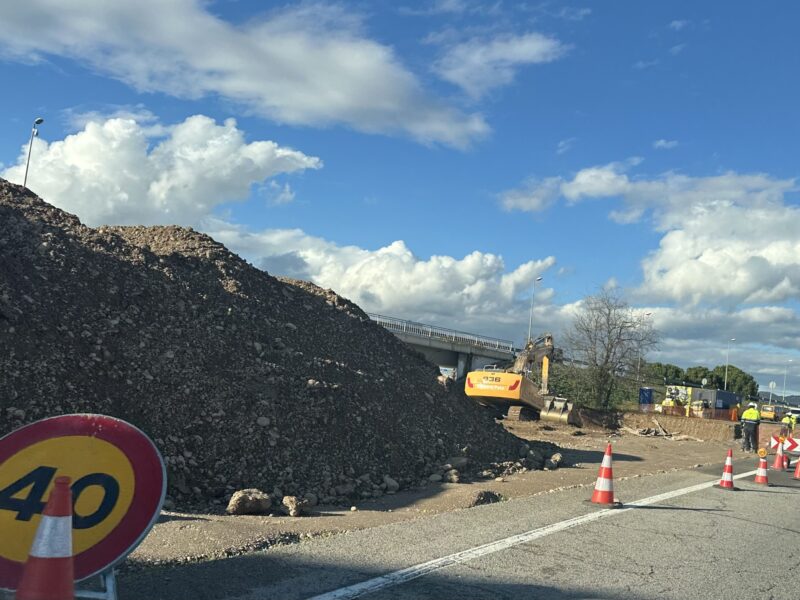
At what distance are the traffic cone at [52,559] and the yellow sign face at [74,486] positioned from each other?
0.52 m

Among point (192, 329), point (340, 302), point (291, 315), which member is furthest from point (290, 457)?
point (340, 302)

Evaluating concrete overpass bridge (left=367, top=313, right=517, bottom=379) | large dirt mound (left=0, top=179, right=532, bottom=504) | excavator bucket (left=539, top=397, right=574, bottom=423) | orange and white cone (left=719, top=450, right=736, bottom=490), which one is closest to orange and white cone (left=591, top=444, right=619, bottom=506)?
large dirt mound (left=0, top=179, right=532, bottom=504)

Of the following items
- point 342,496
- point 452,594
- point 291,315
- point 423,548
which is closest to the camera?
point 452,594

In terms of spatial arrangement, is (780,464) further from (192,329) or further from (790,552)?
(192,329)

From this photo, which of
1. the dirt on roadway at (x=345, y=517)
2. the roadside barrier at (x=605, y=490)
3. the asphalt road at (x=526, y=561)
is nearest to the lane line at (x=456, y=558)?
the asphalt road at (x=526, y=561)

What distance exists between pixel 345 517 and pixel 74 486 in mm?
4889

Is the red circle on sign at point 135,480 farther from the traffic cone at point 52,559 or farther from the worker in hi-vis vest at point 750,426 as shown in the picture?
the worker in hi-vis vest at point 750,426

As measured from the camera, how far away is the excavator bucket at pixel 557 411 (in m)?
29.8

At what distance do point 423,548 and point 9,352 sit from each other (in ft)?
18.1

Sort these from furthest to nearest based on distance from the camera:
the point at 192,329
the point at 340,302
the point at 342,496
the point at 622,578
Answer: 1. the point at 340,302
2. the point at 192,329
3. the point at 342,496
4. the point at 622,578

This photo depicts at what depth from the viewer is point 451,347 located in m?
58.7

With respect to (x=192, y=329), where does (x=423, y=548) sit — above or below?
below

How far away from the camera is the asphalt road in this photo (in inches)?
212

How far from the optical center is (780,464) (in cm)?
1742
